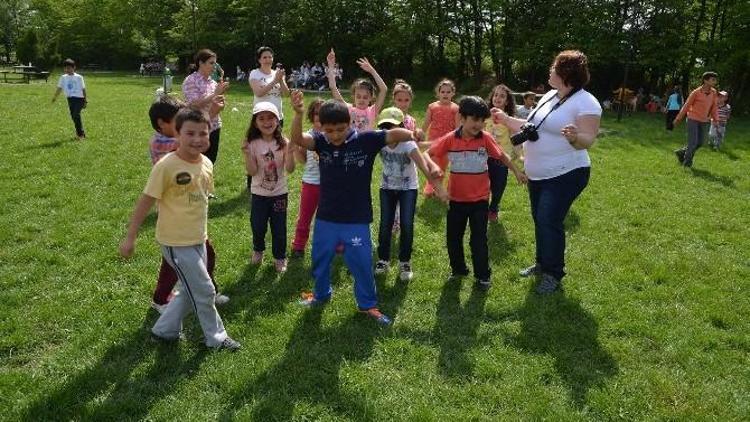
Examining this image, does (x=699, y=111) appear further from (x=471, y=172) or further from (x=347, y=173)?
(x=347, y=173)

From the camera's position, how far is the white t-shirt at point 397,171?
5.40 meters

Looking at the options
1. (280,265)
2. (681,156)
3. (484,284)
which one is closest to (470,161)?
(484,284)

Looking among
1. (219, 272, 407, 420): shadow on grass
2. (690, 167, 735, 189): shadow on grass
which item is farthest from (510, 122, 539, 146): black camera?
(690, 167, 735, 189): shadow on grass

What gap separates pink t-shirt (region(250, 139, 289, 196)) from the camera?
5363 mm

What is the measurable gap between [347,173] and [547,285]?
7.54 feet

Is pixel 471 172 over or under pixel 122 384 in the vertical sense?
over

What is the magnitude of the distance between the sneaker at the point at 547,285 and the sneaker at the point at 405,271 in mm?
1190

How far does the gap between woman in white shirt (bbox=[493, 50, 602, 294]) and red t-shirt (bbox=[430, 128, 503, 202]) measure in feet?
1.13

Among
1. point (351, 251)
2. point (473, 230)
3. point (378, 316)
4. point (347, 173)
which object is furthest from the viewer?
point (473, 230)

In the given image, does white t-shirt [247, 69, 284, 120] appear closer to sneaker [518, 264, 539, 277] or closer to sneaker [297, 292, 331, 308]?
sneaker [297, 292, 331, 308]

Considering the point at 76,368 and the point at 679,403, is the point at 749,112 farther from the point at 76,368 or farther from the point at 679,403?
the point at 76,368

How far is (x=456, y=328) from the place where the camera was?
468 cm

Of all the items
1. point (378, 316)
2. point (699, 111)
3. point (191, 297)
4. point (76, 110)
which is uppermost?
point (699, 111)

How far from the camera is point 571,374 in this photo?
159 inches
